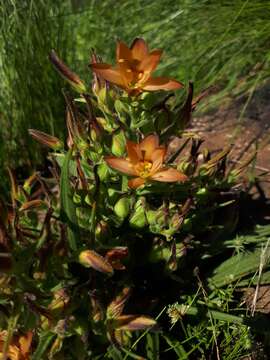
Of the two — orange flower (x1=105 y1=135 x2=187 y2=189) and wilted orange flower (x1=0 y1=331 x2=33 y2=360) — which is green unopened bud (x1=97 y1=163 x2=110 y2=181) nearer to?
orange flower (x1=105 y1=135 x2=187 y2=189)

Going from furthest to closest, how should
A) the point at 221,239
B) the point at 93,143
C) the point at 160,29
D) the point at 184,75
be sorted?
the point at 160,29
the point at 184,75
the point at 221,239
the point at 93,143

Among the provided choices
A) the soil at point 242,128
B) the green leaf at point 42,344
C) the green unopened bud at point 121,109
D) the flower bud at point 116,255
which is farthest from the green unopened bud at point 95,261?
the soil at point 242,128

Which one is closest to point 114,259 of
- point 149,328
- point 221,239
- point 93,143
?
point 149,328

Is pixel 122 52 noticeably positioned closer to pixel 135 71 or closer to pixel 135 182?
pixel 135 71

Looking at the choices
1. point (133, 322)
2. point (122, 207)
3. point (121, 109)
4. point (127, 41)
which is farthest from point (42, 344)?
point (127, 41)

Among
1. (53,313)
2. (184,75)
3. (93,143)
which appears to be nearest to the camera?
(53,313)

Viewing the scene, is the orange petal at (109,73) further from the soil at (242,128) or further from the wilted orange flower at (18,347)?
the soil at (242,128)

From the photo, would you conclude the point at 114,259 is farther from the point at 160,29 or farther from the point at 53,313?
the point at 160,29
